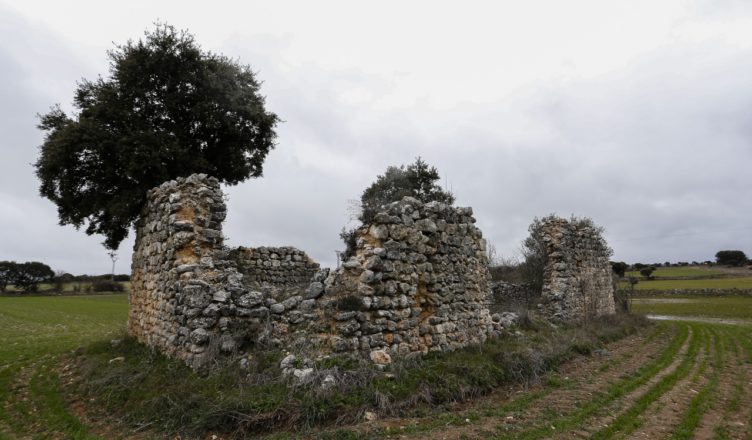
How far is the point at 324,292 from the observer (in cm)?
870

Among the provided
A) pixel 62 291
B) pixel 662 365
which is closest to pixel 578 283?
pixel 662 365

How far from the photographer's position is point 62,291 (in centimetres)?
6838

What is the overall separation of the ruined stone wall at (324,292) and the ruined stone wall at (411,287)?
2 centimetres

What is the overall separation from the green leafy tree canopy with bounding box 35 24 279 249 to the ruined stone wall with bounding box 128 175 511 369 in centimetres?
294

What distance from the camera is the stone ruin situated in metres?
8.29

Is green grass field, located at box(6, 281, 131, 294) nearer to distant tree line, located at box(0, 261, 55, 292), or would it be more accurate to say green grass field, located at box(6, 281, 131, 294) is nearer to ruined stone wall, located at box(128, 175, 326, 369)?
distant tree line, located at box(0, 261, 55, 292)

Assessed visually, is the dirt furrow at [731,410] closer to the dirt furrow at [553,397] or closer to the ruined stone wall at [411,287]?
the dirt furrow at [553,397]

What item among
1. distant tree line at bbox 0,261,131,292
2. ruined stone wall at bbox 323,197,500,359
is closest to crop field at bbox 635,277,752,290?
ruined stone wall at bbox 323,197,500,359

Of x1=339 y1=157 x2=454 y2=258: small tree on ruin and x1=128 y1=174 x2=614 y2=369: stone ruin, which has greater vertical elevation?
x1=339 y1=157 x2=454 y2=258: small tree on ruin

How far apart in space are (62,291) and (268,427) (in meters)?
79.9

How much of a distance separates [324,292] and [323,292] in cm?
2

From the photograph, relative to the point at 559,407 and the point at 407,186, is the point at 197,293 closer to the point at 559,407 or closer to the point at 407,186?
the point at 559,407

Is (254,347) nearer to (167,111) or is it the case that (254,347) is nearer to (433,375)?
(433,375)

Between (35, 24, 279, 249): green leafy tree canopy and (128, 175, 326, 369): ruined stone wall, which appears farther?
(35, 24, 279, 249): green leafy tree canopy
